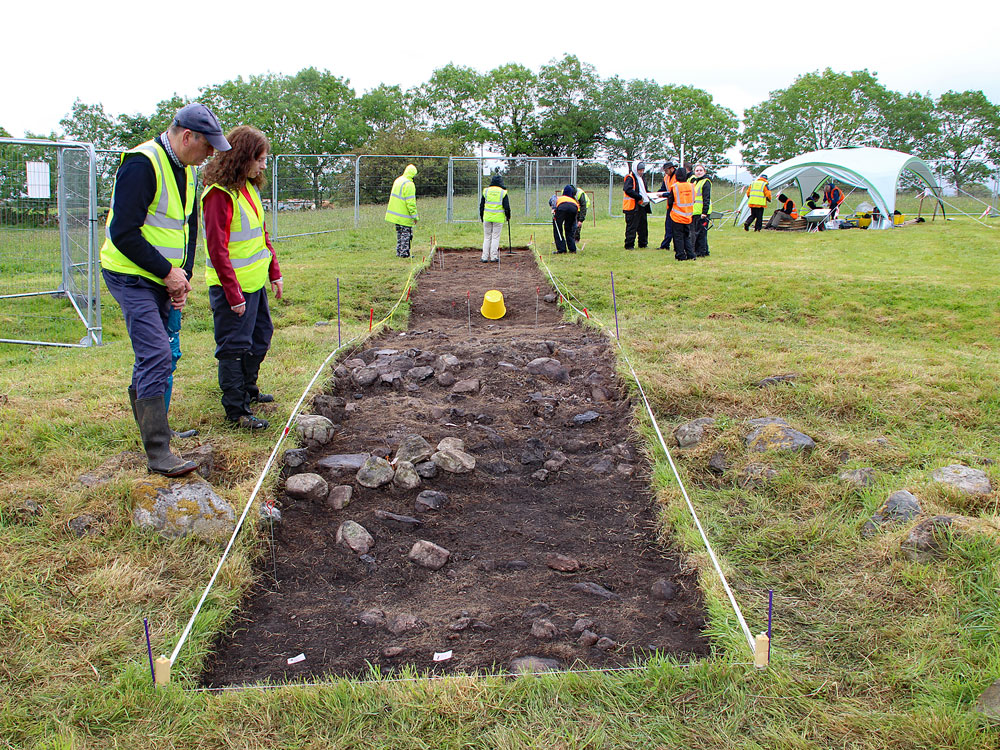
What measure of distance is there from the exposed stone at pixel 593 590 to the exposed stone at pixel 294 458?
2001 millimetres

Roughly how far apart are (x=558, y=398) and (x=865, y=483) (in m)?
2.46

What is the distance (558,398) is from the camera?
19.5ft

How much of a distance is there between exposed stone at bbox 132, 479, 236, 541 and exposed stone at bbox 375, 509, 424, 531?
782mm

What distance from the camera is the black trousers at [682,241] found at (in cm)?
1326

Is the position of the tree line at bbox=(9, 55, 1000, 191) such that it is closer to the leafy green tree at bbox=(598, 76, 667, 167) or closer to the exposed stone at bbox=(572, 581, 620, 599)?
the leafy green tree at bbox=(598, 76, 667, 167)

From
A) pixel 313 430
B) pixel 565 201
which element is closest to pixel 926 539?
pixel 313 430

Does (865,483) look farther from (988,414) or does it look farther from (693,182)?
(693,182)

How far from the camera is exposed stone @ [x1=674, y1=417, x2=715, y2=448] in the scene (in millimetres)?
4867

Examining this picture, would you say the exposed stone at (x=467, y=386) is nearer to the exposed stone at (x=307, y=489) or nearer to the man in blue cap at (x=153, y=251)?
the exposed stone at (x=307, y=489)

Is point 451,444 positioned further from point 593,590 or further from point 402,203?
point 402,203

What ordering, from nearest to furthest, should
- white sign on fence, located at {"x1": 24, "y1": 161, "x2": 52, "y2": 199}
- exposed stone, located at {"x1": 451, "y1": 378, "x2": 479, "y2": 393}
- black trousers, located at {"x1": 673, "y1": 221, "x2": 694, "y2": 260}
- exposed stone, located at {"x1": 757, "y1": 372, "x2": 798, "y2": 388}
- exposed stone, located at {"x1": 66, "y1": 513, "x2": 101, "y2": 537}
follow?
exposed stone, located at {"x1": 66, "y1": 513, "x2": 101, "y2": 537}
exposed stone, located at {"x1": 757, "y1": 372, "x2": 798, "y2": 388}
exposed stone, located at {"x1": 451, "y1": 378, "x2": 479, "y2": 393}
white sign on fence, located at {"x1": 24, "y1": 161, "x2": 52, "y2": 199}
black trousers, located at {"x1": 673, "y1": 221, "x2": 694, "y2": 260}

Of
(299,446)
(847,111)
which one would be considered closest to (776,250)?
(299,446)

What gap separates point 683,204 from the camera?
515 inches

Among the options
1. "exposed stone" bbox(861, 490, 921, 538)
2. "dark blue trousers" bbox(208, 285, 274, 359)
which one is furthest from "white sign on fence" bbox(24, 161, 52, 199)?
"exposed stone" bbox(861, 490, 921, 538)
